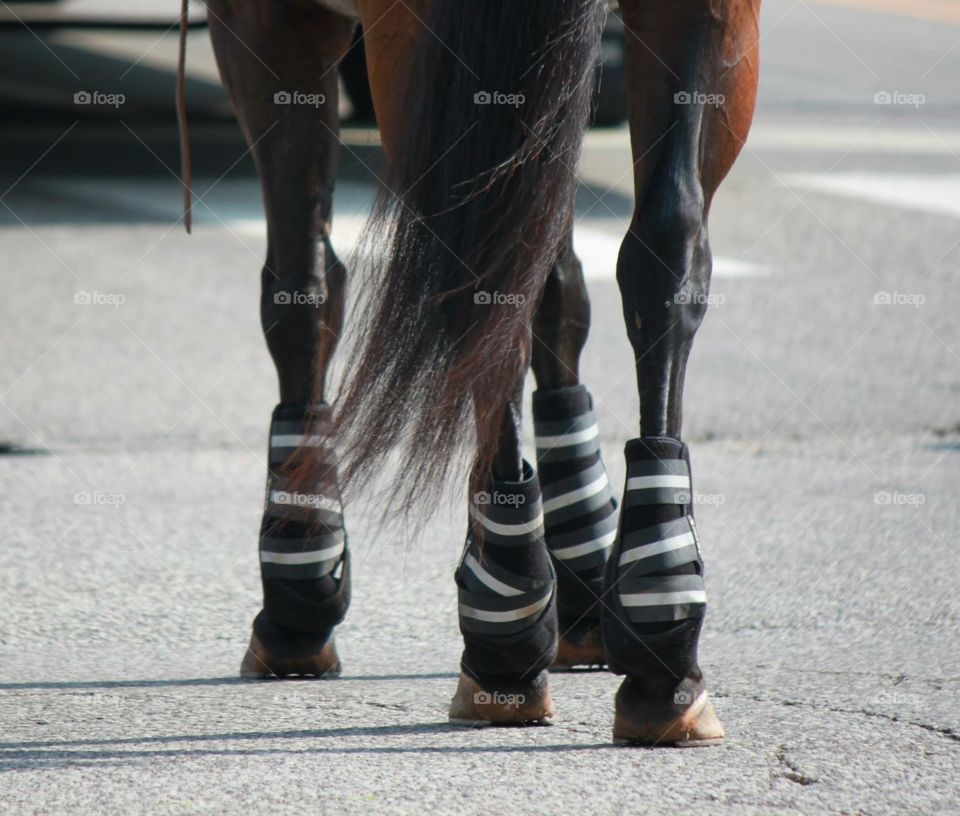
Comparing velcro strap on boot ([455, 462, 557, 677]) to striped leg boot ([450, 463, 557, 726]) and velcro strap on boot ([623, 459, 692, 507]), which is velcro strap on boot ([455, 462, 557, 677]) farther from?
velcro strap on boot ([623, 459, 692, 507])

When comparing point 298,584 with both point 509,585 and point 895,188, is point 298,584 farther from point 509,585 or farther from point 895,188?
point 895,188

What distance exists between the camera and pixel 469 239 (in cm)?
241

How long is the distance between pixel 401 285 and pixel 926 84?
12.7 meters

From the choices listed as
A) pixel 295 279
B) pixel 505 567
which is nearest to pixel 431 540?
pixel 295 279

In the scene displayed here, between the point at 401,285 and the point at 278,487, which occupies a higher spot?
the point at 401,285

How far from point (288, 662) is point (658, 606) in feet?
2.85

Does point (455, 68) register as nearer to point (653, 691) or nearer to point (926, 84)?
point (653, 691)

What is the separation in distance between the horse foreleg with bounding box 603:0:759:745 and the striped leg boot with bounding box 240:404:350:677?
689 mm

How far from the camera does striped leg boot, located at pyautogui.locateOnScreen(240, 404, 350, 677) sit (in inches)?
122

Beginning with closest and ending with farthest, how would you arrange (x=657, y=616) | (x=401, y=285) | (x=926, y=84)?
(x=401, y=285) < (x=657, y=616) < (x=926, y=84)

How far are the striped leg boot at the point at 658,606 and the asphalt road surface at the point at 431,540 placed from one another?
0.20 ft

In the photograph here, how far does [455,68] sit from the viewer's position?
8.00ft

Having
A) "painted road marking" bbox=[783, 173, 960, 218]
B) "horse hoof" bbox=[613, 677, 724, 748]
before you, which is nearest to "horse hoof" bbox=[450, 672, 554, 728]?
"horse hoof" bbox=[613, 677, 724, 748]

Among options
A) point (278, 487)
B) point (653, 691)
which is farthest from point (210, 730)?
point (653, 691)
